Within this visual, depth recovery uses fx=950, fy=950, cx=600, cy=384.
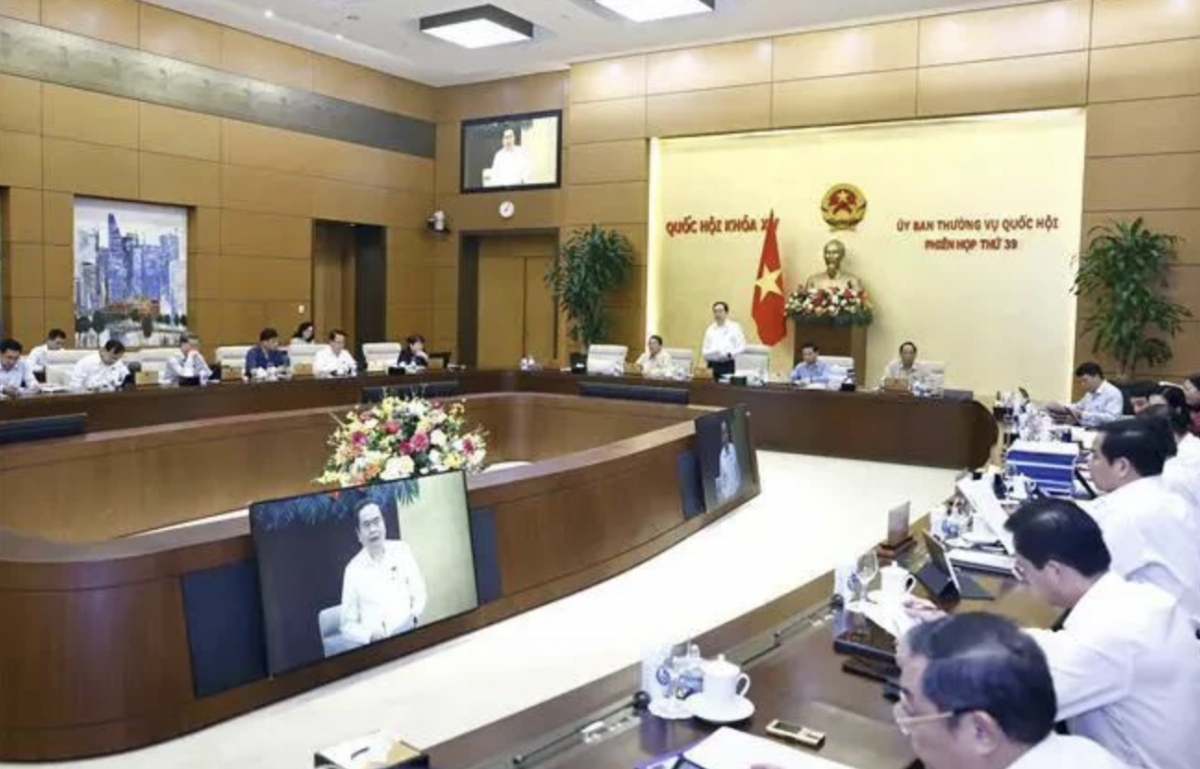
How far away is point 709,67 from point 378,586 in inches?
349

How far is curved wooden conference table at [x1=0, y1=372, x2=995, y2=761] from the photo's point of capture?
3.09m

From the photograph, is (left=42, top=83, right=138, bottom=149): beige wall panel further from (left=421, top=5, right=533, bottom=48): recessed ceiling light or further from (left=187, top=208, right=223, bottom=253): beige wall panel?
(left=421, top=5, right=533, bottom=48): recessed ceiling light

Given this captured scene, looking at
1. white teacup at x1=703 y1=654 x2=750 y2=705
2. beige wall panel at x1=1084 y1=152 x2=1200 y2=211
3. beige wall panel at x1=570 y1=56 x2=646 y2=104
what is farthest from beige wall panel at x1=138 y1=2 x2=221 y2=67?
white teacup at x1=703 y1=654 x2=750 y2=705

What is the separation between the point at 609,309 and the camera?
470 inches

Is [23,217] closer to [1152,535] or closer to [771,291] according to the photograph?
[771,291]

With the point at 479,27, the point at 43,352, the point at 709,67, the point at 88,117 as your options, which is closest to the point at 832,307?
the point at 709,67

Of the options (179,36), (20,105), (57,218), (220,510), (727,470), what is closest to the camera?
(220,510)

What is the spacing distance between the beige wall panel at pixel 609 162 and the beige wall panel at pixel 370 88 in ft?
8.08

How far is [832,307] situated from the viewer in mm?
10242

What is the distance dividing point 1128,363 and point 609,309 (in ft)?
18.9

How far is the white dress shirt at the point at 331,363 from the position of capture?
361 inches

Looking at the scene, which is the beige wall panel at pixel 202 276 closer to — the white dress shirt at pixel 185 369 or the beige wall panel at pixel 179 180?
the beige wall panel at pixel 179 180

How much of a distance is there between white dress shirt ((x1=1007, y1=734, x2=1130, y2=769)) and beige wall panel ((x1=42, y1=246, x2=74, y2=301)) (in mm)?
9906

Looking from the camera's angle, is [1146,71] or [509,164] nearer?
[1146,71]
